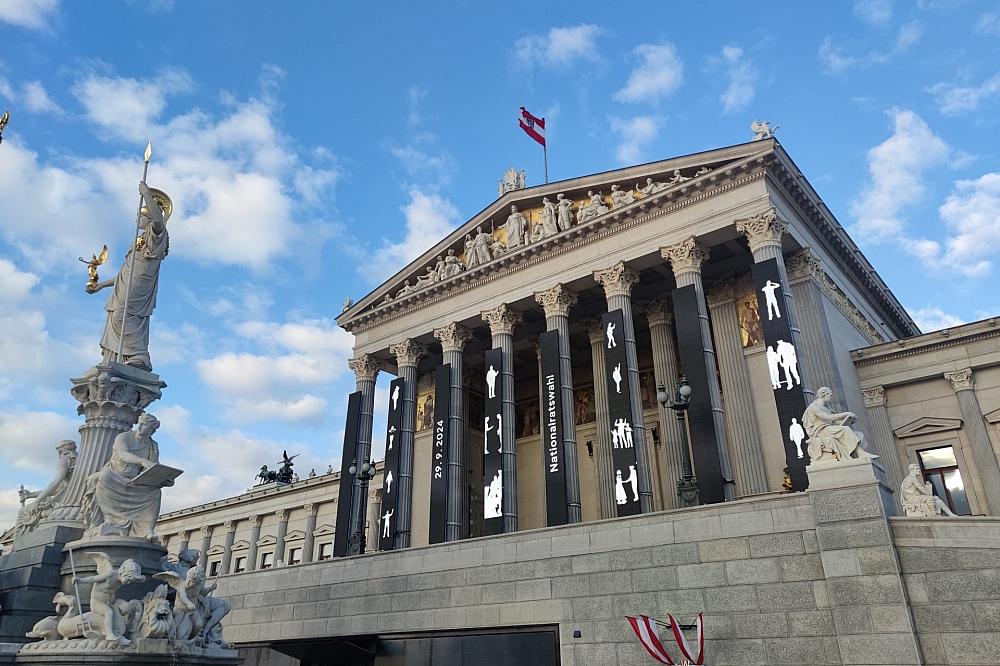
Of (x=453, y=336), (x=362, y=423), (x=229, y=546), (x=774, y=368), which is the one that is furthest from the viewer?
(x=229, y=546)

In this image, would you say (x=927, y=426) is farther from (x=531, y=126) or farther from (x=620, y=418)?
(x=531, y=126)

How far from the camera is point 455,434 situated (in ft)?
90.8

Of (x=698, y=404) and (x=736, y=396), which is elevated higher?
(x=736, y=396)

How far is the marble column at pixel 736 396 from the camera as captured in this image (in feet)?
75.0

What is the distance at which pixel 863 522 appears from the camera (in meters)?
14.0

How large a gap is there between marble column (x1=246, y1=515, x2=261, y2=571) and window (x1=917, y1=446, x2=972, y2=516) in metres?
41.2

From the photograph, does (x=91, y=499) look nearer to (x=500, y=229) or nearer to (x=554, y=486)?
(x=554, y=486)

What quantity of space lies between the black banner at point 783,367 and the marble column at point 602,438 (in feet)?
19.5

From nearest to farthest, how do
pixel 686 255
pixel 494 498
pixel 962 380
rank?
1. pixel 686 255
2. pixel 962 380
3. pixel 494 498

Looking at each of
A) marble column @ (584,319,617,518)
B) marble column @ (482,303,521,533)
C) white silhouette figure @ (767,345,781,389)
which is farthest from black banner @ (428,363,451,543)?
white silhouette figure @ (767,345,781,389)

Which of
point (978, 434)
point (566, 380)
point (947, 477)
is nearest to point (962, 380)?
point (978, 434)

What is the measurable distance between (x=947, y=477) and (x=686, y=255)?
11.9 metres

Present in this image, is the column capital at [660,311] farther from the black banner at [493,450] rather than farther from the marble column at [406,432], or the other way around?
the marble column at [406,432]

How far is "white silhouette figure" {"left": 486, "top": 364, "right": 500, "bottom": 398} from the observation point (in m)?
26.6
